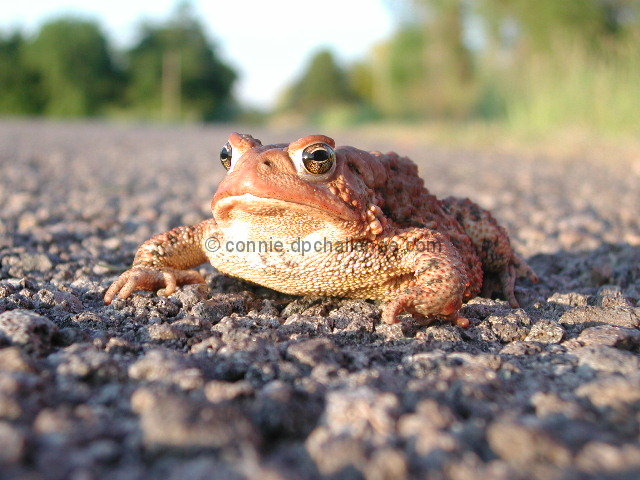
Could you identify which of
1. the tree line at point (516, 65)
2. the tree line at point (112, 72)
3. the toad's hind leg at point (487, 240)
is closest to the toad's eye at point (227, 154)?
the toad's hind leg at point (487, 240)

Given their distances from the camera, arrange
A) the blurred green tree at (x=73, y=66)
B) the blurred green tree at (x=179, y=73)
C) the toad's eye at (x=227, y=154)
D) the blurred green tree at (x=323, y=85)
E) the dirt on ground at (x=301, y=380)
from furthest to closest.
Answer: the blurred green tree at (x=323, y=85) → the blurred green tree at (x=73, y=66) → the blurred green tree at (x=179, y=73) → the toad's eye at (x=227, y=154) → the dirt on ground at (x=301, y=380)

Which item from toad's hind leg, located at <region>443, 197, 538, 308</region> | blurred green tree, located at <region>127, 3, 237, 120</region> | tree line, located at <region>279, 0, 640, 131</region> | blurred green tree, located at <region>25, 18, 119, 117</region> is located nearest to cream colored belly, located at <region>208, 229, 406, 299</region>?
toad's hind leg, located at <region>443, 197, 538, 308</region>

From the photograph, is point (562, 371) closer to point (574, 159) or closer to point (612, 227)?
point (612, 227)

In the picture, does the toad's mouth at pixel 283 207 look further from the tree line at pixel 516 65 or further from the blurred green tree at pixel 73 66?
the blurred green tree at pixel 73 66

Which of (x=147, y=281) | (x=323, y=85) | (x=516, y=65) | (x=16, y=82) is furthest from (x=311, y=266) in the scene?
(x=323, y=85)

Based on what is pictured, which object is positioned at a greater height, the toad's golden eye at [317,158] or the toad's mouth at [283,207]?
the toad's golden eye at [317,158]

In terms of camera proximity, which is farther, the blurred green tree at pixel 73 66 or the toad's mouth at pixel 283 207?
the blurred green tree at pixel 73 66

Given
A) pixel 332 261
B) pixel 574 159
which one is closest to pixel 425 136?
pixel 574 159

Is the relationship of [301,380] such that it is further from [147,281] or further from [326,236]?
[147,281]
